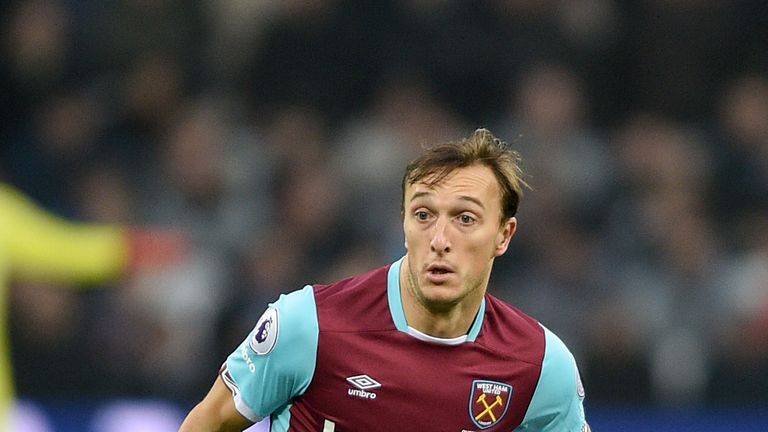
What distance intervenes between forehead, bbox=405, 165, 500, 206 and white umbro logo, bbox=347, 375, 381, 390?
542 millimetres

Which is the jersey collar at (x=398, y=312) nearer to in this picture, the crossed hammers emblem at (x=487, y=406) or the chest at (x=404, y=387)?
the chest at (x=404, y=387)

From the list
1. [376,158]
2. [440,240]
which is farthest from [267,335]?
[376,158]

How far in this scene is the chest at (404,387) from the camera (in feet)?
16.0

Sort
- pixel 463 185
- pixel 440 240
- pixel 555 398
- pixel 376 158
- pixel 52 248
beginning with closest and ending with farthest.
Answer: pixel 440 240
pixel 463 185
pixel 555 398
pixel 52 248
pixel 376 158

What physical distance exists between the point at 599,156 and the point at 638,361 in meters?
1.59

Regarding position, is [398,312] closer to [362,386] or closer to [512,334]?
[362,386]

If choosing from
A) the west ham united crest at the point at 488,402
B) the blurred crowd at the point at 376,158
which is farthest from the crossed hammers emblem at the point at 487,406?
the blurred crowd at the point at 376,158

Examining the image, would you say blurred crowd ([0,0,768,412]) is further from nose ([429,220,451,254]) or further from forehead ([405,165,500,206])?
nose ([429,220,451,254])

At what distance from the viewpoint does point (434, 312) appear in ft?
16.1

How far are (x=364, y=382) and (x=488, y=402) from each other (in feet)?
1.24

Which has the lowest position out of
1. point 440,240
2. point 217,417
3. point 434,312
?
point 217,417

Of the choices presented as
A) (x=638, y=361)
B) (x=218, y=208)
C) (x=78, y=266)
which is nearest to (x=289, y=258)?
(x=218, y=208)

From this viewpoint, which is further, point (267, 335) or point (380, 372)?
point (380, 372)

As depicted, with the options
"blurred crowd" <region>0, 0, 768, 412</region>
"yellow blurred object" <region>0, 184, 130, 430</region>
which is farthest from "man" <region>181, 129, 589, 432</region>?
"blurred crowd" <region>0, 0, 768, 412</region>
